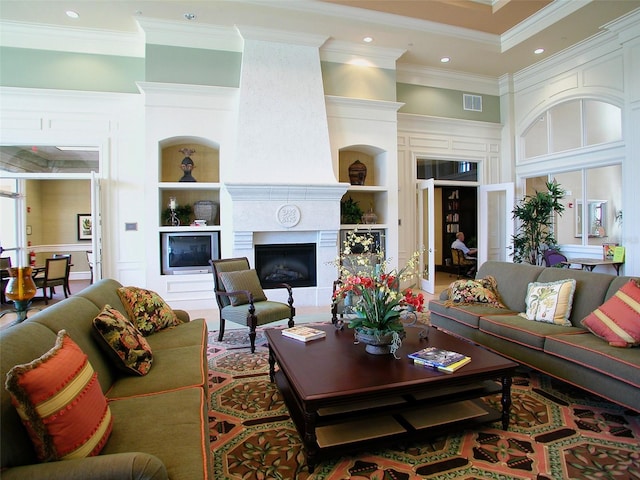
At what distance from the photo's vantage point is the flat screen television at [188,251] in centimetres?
582

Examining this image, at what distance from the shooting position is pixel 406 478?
6.34ft

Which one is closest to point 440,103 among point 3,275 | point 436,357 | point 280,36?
point 280,36

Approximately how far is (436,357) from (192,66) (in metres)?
5.55

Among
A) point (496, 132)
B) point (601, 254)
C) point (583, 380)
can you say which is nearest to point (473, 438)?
point (583, 380)

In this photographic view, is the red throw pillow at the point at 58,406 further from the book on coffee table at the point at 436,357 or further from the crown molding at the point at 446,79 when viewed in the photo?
the crown molding at the point at 446,79

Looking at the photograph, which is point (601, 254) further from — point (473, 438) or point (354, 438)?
point (354, 438)

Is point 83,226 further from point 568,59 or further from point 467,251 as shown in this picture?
point 568,59

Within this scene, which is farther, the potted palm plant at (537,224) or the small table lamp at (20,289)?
the potted palm plant at (537,224)

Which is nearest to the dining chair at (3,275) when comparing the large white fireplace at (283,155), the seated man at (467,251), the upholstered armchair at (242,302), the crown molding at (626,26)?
the large white fireplace at (283,155)

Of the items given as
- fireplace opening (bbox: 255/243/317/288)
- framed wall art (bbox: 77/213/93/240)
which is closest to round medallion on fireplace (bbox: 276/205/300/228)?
fireplace opening (bbox: 255/243/317/288)

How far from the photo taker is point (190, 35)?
5719mm

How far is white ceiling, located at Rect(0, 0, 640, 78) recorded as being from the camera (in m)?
5.09

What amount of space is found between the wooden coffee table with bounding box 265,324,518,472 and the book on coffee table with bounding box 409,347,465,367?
52 mm

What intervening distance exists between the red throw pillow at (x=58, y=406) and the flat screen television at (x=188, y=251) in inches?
179
